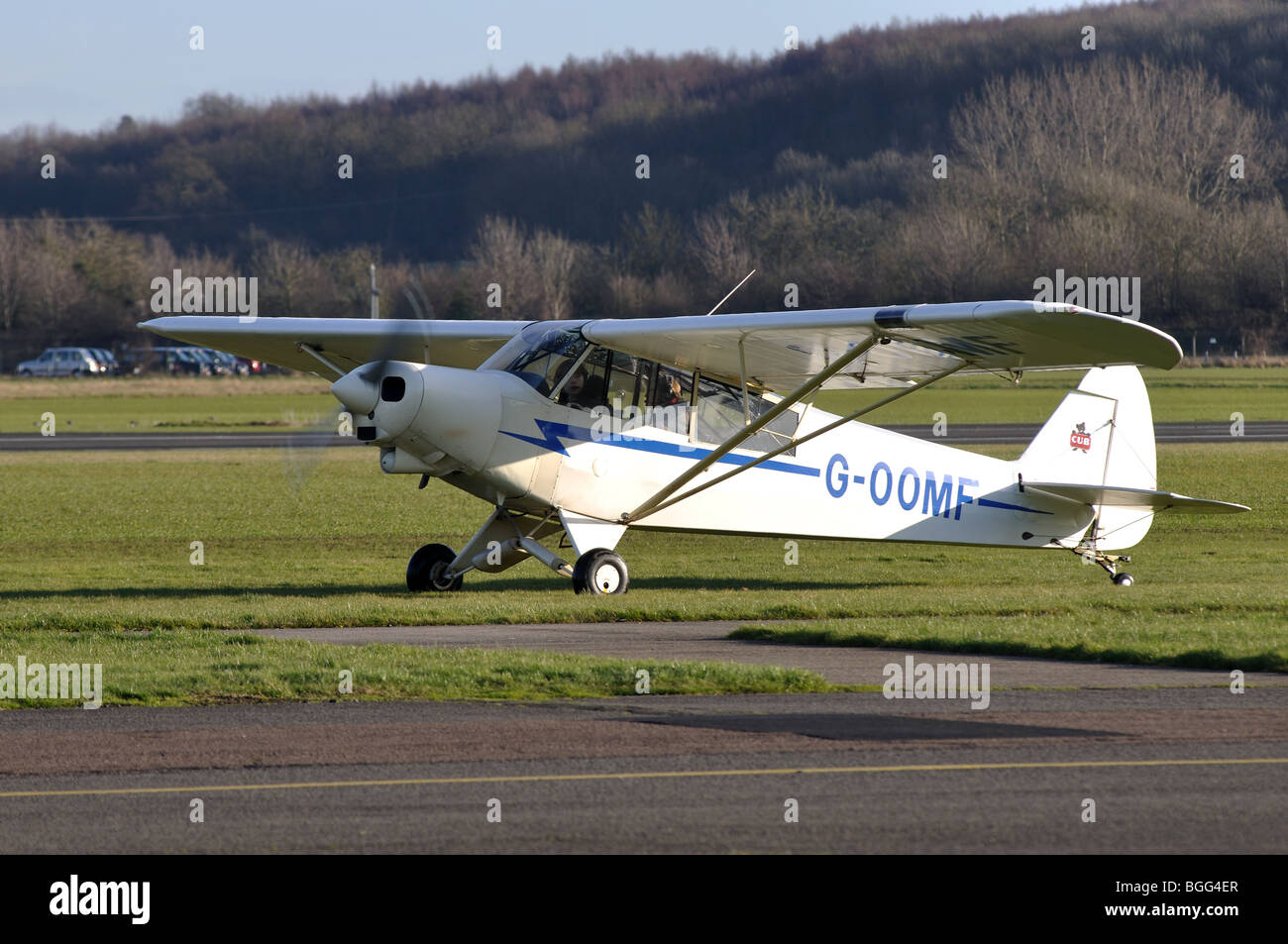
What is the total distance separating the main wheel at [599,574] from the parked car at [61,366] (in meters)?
93.3

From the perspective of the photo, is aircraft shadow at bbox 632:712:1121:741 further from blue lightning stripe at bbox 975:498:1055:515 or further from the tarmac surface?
blue lightning stripe at bbox 975:498:1055:515

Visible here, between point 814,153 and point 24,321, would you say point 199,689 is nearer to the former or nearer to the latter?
point 24,321

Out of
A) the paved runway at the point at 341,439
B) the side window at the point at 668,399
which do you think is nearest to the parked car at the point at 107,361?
the paved runway at the point at 341,439

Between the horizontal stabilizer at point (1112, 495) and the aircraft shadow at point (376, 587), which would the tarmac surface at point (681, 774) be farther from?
the horizontal stabilizer at point (1112, 495)

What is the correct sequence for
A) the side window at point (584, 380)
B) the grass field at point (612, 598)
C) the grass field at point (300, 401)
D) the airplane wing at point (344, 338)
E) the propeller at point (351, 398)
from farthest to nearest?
the grass field at point (300, 401), the airplane wing at point (344, 338), the side window at point (584, 380), the propeller at point (351, 398), the grass field at point (612, 598)

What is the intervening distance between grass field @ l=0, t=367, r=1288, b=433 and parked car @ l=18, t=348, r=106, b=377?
1036 centimetres

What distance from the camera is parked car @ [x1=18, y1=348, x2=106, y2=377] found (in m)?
104

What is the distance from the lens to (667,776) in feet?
25.9

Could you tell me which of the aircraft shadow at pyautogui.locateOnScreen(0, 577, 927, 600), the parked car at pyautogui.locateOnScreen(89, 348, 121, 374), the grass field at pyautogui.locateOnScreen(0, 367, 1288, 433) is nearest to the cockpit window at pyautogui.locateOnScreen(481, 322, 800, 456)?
the aircraft shadow at pyautogui.locateOnScreen(0, 577, 927, 600)

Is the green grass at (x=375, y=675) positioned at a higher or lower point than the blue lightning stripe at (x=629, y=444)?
lower

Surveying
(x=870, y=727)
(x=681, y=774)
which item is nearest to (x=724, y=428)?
(x=870, y=727)

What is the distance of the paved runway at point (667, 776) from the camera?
664 cm

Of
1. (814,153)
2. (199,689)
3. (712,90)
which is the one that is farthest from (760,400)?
(712,90)

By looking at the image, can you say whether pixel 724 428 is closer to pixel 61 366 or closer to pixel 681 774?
pixel 681 774
